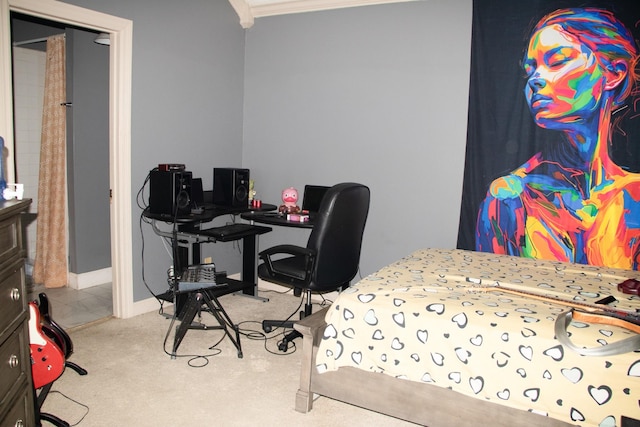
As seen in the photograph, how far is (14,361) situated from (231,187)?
7.84ft

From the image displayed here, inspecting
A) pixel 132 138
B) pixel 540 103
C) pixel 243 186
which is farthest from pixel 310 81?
pixel 540 103

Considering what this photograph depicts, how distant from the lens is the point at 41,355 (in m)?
2.19

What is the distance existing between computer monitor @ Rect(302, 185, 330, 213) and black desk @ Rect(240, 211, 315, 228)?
294mm

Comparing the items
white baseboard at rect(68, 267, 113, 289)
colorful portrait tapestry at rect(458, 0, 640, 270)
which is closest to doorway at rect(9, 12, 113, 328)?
white baseboard at rect(68, 267, 113, 289)

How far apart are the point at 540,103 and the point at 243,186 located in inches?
92.2

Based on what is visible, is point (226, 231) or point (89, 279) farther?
point (89, 279)

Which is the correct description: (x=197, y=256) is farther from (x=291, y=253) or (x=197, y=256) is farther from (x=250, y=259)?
(x=291, y=253)

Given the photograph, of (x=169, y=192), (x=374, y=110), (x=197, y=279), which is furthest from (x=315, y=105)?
(x=197, y=279)

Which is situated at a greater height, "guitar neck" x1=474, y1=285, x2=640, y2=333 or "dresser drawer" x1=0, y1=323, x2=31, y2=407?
"guitar neck" x1=474, y1=285, x2=640, y2=333

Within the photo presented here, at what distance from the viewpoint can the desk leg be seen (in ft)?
13.1

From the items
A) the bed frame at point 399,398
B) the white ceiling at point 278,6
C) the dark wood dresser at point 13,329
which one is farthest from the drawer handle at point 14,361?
the white ceiling at point 278,6

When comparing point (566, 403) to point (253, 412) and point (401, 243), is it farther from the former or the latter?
point (401, 243)

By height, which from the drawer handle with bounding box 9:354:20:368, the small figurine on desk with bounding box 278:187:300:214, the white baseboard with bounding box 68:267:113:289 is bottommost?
the white baseboard with bounding box 68:267:113:289

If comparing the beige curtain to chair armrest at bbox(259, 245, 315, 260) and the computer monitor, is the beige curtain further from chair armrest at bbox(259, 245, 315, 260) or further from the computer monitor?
chair armrest at bbox(259, 245, 315, 260)
